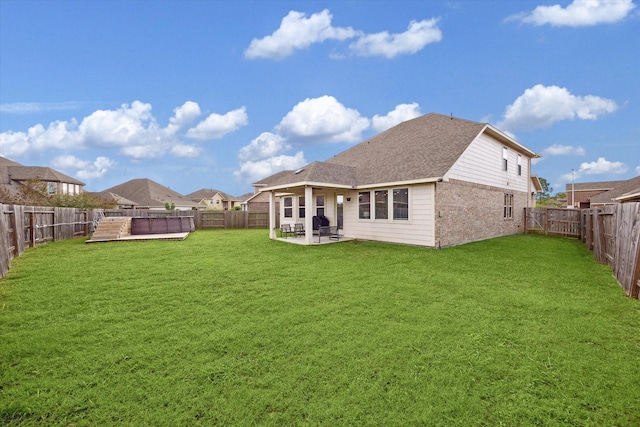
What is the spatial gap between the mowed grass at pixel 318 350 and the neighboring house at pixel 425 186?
A: 16.4 ft

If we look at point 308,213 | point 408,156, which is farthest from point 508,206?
point 308,213

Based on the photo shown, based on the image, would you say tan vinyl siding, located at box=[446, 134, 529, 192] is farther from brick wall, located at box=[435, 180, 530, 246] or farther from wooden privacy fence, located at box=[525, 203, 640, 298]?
wooden privacy fence, located at box=[525, 203, 640, 298]

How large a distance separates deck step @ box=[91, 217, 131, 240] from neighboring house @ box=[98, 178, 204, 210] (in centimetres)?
2996

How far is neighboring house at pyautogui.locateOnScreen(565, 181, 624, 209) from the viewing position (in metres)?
43.5

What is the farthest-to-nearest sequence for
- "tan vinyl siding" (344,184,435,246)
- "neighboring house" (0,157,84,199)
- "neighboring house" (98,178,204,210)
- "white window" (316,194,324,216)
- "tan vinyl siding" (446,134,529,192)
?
"neighboring house" (98,178,204,210) < "neighboring house" (0,157,84,199) < "white window" (316,194,324,216) < "tan vinyl siding" (446,134,529,192) < "tan vinyl siding" (344,184,435,246)

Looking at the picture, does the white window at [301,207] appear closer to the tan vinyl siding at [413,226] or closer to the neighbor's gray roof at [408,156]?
the neighbor's gray roof at [408,156]

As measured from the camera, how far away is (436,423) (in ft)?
7.72

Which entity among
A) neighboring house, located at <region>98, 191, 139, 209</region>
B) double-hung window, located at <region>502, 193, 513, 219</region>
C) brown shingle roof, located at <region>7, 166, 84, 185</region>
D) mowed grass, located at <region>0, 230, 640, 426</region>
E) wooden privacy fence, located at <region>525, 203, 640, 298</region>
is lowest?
mowed grass, located at <region>0, 230, 640, 426</region>

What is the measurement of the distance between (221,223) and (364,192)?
46.9 feet

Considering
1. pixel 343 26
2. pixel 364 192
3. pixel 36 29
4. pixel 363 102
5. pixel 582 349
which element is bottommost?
pixel 582 349

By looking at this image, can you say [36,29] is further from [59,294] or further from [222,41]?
[59,294]

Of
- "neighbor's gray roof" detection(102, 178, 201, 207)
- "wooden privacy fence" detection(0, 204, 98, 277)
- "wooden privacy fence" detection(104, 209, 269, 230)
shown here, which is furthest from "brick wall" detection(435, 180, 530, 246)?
"neighbor's gray roof" detection(102, 178, 201, 207)

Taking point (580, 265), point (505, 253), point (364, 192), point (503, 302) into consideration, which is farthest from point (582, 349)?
point (364, 192)

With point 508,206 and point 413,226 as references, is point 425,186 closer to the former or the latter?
point 413,226
